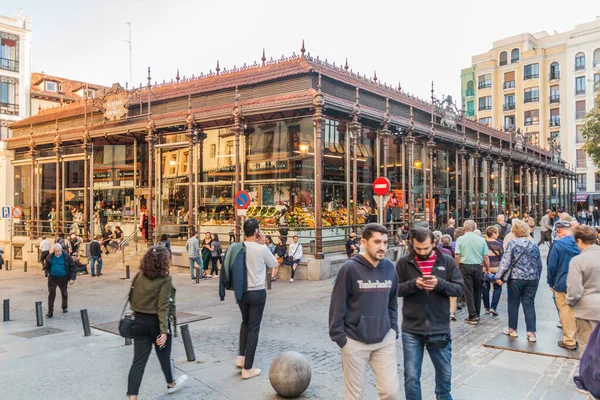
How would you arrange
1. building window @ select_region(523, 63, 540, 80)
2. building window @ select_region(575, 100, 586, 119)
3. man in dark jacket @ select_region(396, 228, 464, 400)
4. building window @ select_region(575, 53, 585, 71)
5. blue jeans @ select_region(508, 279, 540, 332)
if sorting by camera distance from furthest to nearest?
building window @ select_region(523, 63, 540, 80), building window @ select_region(575, 100, 586, 119), building window @ select_region(575, 53, 585, 71), blue jeans @ select_region(508, 279, 540, 332), man in dark jacket @ select_region(396, 228, 464, 400)

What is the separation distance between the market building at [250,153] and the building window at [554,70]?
132 feet

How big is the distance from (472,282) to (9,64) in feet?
147

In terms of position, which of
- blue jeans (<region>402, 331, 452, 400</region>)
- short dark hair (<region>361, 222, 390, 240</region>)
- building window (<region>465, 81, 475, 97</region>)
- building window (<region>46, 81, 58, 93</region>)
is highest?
building window (<region>465, 81, 475, 97</region>)

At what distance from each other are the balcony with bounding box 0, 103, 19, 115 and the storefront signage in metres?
23.5

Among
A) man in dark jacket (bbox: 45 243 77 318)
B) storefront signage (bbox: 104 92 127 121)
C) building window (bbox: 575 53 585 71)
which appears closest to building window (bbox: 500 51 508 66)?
building window (bbox: 575 53 585 71)

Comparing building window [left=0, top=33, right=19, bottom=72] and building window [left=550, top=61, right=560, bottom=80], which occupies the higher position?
building window [left=550, top=61, right=560, bottom=80]

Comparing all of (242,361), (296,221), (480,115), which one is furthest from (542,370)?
(480,115)

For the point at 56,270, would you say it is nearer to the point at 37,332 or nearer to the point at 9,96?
the point at 37,332

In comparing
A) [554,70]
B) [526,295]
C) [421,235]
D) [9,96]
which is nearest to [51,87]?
[9,96]

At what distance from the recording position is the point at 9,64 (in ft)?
137

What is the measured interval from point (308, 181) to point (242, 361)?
12636 mm

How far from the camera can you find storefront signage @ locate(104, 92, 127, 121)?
22797 mm

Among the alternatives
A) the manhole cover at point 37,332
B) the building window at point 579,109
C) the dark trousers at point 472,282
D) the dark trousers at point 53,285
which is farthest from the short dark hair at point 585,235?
the building window at point 579,109

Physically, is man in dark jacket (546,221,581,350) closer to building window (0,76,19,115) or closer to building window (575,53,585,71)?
building window (0,76,19,115)
